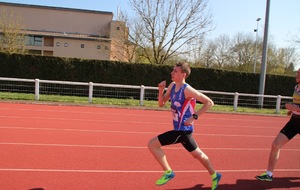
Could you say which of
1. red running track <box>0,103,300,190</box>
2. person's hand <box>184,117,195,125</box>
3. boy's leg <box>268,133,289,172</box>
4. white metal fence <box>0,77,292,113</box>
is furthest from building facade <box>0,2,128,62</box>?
person's hand <box>184,117,195,125</box>

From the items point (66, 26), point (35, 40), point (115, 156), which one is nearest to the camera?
point (115, 156)

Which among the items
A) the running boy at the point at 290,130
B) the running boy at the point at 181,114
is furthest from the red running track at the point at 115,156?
the running boy at the point at 181,114

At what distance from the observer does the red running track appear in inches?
199

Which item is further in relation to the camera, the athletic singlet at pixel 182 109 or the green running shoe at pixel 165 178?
the green running shoe at pixel 165 178

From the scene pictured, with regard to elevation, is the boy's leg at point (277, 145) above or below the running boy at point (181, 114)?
below

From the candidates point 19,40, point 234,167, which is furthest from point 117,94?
point 19,40

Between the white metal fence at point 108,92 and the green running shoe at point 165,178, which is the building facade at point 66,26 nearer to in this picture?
the white metal fence at point 108,92

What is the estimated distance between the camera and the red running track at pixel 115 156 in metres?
5.05

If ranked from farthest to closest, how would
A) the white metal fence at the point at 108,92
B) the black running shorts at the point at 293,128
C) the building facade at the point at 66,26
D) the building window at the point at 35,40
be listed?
the building facade at the point at 66,26, the building window at the point at 35,40, the white metal fence at the point at 108,92, the black running shorts at the point at 293,128

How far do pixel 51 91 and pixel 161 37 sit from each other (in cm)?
1411

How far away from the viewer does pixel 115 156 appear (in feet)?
21.7

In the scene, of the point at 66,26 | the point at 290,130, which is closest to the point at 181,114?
the point at 290,130

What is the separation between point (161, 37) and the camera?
1173 inches

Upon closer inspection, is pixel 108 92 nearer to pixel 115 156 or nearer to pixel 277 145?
pixel 115 156
